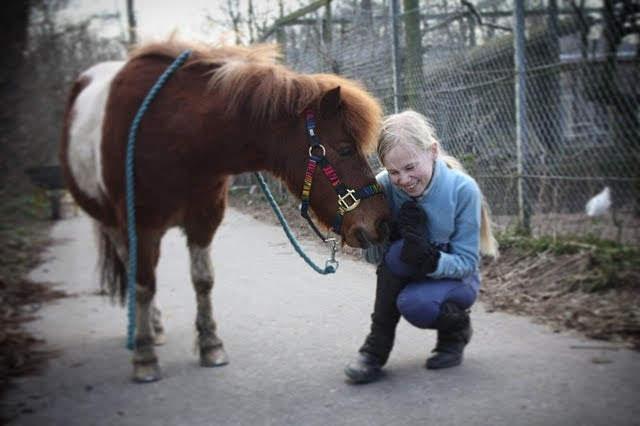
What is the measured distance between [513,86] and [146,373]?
13.1ft

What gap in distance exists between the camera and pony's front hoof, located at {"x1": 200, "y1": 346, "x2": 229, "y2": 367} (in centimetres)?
301

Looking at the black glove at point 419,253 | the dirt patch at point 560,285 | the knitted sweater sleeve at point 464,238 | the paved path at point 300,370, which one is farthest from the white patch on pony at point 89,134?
the knitted sweater sleeve at point 464,238

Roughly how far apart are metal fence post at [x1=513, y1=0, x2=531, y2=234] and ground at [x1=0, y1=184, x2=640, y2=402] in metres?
0.29

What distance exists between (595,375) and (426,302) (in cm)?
80

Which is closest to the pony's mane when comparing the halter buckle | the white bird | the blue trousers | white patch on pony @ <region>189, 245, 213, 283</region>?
the halter buckle

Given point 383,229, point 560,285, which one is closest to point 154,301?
point 383,229

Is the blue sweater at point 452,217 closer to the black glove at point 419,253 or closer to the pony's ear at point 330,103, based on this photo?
the black glove at point 419,253

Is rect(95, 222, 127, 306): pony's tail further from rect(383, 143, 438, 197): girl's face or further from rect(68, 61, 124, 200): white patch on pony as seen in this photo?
rect(383, 143, 438, 197): girl's face

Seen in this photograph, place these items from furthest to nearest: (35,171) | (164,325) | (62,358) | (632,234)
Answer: (35,171), (632,234), (164,325), (62,358)

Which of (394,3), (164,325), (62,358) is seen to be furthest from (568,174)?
(62,358)

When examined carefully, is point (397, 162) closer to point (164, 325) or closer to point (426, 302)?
point (426, 302)

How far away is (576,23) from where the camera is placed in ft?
16.0

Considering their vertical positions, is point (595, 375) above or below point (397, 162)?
below

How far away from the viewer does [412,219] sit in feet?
7.66
